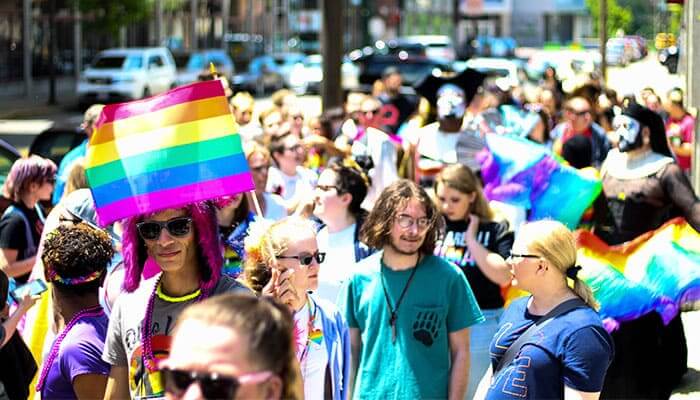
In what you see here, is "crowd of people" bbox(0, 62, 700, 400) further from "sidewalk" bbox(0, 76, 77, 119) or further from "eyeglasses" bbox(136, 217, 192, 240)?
"sidewalk" bbox(0, 76, 77, 119)

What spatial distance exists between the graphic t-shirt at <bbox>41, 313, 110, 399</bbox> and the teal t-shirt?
1.32 m

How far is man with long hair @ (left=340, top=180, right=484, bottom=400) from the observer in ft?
17.8

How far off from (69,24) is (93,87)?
1092cm

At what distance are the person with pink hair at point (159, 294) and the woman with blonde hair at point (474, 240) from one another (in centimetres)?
250

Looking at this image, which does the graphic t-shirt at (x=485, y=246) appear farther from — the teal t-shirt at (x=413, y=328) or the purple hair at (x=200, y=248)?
the purple hair at (x=200, y=248)

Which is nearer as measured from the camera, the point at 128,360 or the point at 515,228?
the point at 128,360

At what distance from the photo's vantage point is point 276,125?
10.4 meters

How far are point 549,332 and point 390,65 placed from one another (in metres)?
26.6

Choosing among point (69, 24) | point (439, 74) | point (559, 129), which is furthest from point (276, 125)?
point (69, 24)

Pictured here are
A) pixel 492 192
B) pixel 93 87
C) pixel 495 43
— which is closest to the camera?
pixel 492 192

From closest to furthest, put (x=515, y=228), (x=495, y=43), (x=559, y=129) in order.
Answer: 1. (x=515, y=228)
2. (x=559, y=129)
3. (x=495, y=43)

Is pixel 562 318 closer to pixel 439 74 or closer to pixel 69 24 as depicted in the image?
pixel 439 74

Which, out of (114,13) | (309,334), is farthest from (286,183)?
(114,13)

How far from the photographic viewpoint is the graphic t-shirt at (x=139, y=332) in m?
4.02
